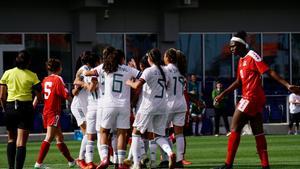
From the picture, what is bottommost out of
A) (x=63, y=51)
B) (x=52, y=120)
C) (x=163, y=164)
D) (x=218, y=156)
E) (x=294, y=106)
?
(x=218, y=156)

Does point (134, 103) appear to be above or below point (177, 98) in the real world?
below

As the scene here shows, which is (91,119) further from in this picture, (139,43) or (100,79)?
(139,43)

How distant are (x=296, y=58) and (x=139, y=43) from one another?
297 inches

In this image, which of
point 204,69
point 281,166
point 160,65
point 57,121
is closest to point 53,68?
point 57,121

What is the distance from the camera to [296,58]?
136ft

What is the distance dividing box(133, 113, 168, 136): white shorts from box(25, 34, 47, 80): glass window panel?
2182cm

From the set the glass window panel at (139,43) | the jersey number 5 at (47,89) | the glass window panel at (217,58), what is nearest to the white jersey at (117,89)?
the jersey number 5 at (47,89)

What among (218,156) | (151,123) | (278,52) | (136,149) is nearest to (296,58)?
(278,52)

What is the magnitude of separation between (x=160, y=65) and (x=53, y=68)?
255 cm

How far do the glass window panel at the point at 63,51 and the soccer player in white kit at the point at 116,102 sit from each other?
22.7 m

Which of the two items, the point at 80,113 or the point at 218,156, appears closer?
the point at 80,113

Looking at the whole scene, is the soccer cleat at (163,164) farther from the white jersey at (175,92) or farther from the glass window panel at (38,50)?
the glass window panel at (38,50)

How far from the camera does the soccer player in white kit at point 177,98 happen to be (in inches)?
639

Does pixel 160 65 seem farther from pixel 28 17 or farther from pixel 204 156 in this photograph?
pixel 28 17
